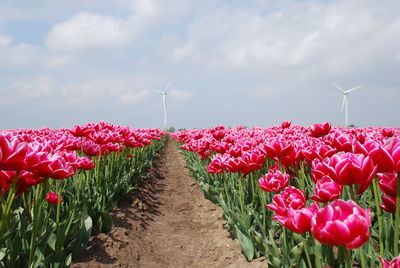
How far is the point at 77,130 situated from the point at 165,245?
7.77ft

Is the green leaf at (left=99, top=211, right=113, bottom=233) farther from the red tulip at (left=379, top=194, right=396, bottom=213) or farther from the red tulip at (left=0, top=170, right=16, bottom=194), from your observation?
the red tulip at (left=379, top=194, right=396, bottom=213)

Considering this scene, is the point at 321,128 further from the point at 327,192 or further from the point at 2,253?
the point at 2,253

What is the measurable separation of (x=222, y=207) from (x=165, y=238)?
130cm

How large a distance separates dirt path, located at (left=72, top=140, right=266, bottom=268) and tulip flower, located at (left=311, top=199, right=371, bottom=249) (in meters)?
2.54

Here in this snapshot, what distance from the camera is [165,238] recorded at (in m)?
5.98

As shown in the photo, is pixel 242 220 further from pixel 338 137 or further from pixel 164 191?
pixel 164 191

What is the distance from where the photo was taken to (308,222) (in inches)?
65.7

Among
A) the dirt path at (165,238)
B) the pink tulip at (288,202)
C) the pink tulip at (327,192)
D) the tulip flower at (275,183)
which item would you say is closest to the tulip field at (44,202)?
the dirt path at (165,238)

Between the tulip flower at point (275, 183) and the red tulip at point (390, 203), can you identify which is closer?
the red tulip at point (390, 203)

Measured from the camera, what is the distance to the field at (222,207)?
176 centimetres

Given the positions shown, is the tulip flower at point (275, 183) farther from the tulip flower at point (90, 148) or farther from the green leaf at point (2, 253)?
the tulip flower at point (90, 148)

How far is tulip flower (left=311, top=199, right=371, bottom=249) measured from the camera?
1.33m

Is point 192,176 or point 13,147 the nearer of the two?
point 13,147

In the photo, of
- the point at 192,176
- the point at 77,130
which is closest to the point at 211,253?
the point at 77,130
